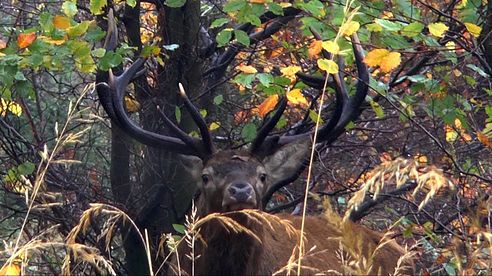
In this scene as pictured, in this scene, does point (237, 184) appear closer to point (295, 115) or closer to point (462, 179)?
point (462, 179)

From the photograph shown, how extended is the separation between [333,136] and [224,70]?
5.29ft

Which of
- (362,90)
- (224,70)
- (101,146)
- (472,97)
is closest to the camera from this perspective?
(362,90)

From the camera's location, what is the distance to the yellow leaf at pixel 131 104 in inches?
338

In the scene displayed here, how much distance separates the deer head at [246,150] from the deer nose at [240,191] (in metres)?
0.29

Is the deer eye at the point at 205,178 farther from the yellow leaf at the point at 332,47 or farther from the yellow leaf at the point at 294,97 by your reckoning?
the yellow leaf at the point at 332,47

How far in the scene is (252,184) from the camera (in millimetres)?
6777

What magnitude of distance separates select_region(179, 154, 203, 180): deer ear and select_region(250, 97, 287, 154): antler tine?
426 mm

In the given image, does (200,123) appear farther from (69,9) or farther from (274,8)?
(69,9)

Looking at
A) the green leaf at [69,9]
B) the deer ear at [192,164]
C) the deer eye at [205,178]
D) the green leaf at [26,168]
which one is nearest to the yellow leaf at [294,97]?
the deer eye at [205,178]

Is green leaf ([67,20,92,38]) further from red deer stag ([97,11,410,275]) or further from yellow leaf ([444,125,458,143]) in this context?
yellow leaf ([444,125,458,143])

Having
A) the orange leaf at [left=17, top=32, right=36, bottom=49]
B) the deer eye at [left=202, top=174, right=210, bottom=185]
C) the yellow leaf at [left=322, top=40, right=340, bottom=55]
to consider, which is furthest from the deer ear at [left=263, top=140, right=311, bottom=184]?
the yellow leaf at [left=322, top=40, right=340, bottom=55]

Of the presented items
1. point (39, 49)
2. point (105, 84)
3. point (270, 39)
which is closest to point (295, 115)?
point (270, 39)

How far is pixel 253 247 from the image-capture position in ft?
22.4

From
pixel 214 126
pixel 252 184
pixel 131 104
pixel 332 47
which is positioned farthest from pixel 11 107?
pixel 332 47
